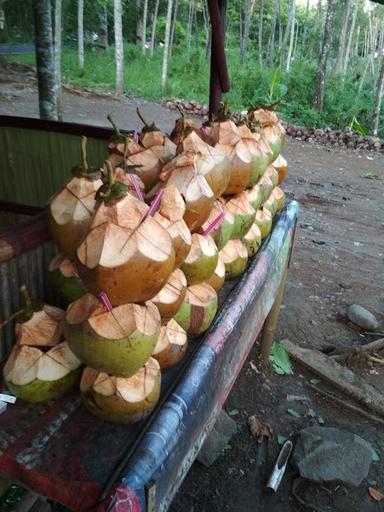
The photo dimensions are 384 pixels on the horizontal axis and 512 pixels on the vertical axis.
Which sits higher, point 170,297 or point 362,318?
point 170,297

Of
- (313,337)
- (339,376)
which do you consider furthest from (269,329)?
(313,337)

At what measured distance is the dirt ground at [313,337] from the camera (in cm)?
248

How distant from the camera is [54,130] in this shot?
3.07 metres

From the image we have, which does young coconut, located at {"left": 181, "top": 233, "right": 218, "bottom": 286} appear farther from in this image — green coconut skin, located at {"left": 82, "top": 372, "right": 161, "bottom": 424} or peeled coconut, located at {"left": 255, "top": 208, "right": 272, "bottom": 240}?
peeled coconut, located at {"left": 255, "top": 208, "right": 272, "bottom": 240}

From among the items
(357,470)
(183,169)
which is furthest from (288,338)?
(183,169)

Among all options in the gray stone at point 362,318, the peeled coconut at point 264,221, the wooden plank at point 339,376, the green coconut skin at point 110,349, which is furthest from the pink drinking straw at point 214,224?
the gray stone at point 362,318

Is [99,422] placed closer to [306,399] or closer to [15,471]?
[15,471]

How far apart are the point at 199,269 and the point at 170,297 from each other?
0.75 ft

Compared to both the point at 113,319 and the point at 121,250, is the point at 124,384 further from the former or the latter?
the point at 121,250

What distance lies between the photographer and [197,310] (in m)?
1.59

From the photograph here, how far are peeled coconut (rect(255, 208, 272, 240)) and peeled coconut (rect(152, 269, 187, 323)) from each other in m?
1.09

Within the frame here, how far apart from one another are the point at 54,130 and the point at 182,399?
2255 millimetres

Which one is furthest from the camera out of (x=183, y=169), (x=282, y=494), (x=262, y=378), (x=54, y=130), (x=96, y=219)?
(x=262, y=378)

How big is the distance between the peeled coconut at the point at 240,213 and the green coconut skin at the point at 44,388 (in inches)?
36.1
